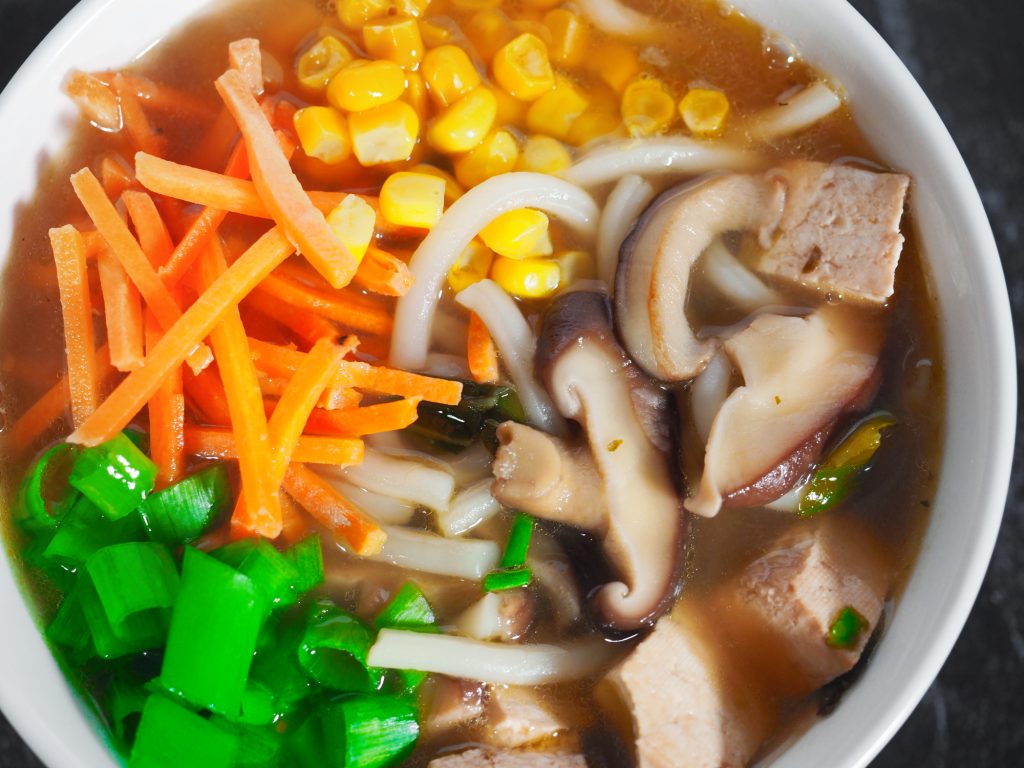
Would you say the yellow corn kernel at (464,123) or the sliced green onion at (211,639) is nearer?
the sliced green onion at (211,639)

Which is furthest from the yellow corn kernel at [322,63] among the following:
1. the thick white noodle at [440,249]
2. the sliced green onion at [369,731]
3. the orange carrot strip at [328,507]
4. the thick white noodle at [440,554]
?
the sliced green onion at [369,731]

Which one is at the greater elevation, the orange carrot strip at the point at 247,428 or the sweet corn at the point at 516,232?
the sweet corn at the point at 516,232

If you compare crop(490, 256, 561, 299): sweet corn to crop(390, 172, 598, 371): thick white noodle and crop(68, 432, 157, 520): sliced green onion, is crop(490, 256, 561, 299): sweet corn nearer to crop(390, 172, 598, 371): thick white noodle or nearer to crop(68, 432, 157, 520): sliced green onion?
crop(390, 172, 598, 371): thick white noodle

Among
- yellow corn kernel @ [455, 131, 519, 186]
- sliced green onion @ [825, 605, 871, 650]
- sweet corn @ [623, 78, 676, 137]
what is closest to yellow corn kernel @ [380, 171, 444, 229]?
yellow corn kernel @ [455, 131, 519, 186]

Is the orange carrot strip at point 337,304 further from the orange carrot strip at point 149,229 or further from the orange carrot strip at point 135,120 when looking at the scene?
the orange carrot strip at point 135,120

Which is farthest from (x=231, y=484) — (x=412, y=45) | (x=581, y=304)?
(x=412, y=45)

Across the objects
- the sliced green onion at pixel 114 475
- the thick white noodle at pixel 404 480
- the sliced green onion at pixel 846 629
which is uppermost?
the sliced green onion at pixel 114 475

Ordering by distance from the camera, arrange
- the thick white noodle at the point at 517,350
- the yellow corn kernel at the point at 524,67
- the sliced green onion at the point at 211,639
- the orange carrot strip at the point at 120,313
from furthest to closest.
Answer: the yellow corn kernel at the point at 524,67 → the thick white noodle at the point at 517,350 → the orange carrot strip at the point at 120,313 → the sliced green onion at the point at 211,639
